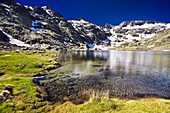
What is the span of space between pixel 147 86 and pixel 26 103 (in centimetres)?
2989

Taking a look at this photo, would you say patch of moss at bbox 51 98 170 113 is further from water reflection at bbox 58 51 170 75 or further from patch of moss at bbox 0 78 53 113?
water reflection at bbox 58 51 170 75

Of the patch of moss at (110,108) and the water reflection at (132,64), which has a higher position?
the patch of moss at (110,108)

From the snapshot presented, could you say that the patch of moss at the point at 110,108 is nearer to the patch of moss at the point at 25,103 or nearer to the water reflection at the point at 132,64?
A: the patch of moss at the point at 25,103

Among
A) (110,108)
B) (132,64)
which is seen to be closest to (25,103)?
(110,108)

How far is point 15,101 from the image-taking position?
2509 centimetres

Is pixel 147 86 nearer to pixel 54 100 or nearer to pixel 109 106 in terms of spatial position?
pixel 109 106

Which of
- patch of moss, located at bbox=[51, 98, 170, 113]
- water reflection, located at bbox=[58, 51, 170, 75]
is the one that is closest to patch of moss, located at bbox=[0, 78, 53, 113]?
patch of moss, located at bbox=[51, 98, 170, 113]

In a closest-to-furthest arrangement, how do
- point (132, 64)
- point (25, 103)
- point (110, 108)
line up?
point (110, 108) → point (25, 103) → point (132, 64)

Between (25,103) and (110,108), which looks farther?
(25,103)

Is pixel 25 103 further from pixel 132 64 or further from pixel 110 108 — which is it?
pixel 132 64

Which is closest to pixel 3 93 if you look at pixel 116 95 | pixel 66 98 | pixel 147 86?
pixel 66 98

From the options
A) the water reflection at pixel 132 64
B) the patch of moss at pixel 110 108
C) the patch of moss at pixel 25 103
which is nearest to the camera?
the patch of moss at pixel 110 108

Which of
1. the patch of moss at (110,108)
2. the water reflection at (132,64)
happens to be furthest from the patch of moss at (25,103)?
the water reflection at (132,64)

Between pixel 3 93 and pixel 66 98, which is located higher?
pixel 3 93
